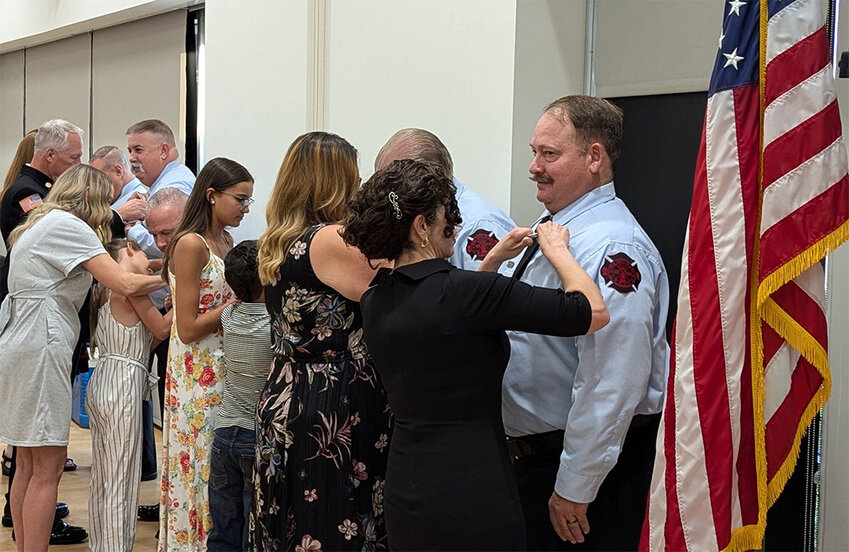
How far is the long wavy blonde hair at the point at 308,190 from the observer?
3084 mm

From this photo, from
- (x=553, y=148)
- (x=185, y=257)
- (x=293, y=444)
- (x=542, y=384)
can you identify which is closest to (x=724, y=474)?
(x=542, y=384)

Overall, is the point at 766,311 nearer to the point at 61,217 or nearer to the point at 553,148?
the point at 553,148

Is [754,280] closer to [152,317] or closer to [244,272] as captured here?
[244,272]

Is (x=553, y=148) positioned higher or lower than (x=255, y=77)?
lower

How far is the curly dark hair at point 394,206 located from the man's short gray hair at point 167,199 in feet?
6.67

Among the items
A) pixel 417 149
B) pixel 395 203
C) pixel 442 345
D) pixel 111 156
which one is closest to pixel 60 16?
pixel 111 156

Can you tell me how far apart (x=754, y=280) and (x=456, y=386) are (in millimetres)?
763

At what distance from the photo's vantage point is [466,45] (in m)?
3.72

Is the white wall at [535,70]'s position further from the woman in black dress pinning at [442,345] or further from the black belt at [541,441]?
the woman in black dress pinning at [442,345]

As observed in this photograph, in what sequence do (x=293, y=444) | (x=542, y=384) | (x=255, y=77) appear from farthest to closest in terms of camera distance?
(x=255, y=77) < (x=293, y=444) < (x=542, y=384)

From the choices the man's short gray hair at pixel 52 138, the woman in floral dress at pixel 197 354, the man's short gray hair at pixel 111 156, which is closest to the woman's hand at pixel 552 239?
the woman in floral dress at pixel 197 354

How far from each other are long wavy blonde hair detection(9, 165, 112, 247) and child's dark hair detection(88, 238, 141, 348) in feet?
0.16

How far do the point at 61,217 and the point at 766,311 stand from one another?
9.12 ft

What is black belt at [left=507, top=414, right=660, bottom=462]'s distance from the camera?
2707mm
